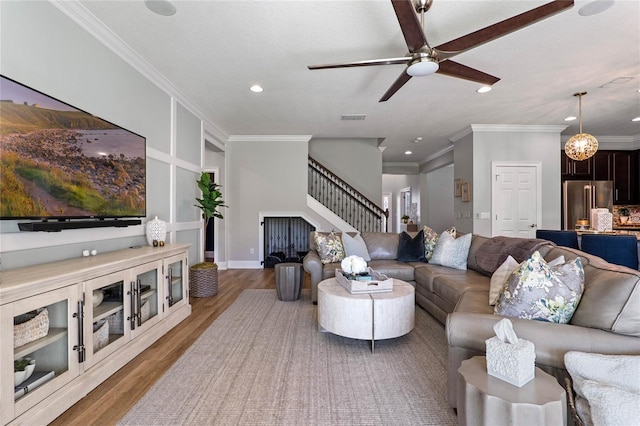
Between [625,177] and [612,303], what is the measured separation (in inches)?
291

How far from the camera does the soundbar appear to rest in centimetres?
193

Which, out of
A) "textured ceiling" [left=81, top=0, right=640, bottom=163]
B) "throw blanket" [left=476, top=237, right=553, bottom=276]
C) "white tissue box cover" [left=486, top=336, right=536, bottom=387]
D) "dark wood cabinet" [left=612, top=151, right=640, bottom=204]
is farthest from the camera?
"dark wood cabinet" [left=612, top=151, right=640, bottom=204]

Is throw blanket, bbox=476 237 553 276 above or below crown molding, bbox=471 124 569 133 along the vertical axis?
below

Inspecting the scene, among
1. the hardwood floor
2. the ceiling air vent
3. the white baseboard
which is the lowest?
the hardwood floor

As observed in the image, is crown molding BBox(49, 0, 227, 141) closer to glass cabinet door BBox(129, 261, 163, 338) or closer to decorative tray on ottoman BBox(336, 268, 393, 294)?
glass cabinet door BBox(129, 261, 163, 338)

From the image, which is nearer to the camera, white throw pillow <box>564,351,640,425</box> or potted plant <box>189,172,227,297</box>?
white throw pillow <box>564,351,640,425</box>

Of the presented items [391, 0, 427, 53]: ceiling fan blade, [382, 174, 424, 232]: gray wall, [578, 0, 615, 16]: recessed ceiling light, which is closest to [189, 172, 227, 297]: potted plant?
[391, 0, 427, 53]: ceiling fan blade

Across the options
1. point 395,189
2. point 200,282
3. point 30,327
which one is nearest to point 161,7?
point 30,327

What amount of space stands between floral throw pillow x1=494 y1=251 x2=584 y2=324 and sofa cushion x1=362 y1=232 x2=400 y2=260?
2.71 meters

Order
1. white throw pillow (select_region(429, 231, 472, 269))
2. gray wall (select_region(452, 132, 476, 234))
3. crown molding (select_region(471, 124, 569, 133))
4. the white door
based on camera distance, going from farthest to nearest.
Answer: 1. gray wall (select_region(452, 132, 476, 234))
2. the white door
3. crown molding (select_region(471, 124, 569, 133))
4. white throw pillow (select_region(429, 231, 472, 269))

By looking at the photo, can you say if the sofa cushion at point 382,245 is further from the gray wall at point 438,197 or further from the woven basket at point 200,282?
the gray wall at point 438,197

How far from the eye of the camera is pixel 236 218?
6609 millimetres

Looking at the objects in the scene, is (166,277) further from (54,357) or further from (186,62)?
(186,62)

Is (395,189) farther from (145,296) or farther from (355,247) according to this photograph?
(145,296)
